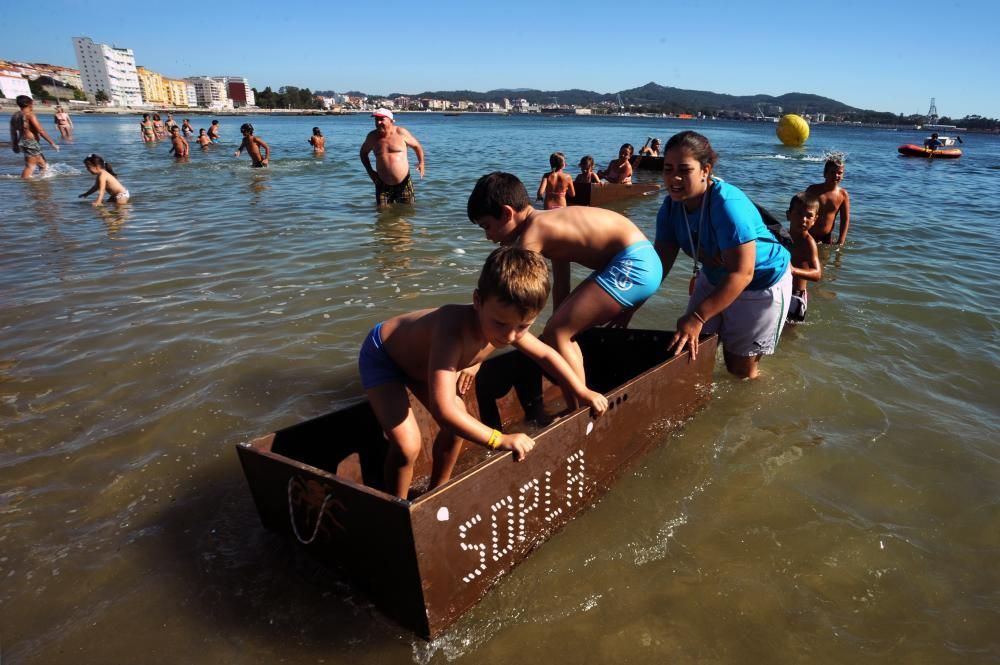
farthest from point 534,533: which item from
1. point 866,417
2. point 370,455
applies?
point 866,417

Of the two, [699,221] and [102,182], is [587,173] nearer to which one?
[699,221]

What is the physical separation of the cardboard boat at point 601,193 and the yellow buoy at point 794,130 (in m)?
21.9

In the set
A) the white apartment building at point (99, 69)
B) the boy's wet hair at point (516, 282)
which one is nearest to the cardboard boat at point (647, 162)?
the boy's wet hair at point (516, 282)

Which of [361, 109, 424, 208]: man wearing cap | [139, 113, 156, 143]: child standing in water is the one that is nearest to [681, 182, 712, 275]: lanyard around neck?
[361, 109, 424, 208]: man wearing cap

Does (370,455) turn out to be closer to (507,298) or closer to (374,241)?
(507,298)

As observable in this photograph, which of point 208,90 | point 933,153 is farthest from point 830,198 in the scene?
point 208,90

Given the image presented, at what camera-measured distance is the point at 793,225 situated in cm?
616

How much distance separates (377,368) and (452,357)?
2.03 ft

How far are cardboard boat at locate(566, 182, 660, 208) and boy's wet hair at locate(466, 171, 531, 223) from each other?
31.6ft

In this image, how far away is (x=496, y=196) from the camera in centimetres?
321

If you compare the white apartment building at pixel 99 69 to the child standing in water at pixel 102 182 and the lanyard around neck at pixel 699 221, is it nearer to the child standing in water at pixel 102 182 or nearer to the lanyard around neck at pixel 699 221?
the child standing in water at pixel 102 182

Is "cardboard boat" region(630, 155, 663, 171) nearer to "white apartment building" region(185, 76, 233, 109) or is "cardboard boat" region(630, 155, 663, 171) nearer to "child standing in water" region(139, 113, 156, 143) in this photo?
"child standing in water" region(139, 113, 156, 143)

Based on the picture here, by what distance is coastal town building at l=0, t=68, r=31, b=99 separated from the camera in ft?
271

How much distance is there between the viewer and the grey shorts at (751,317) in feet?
13.3
